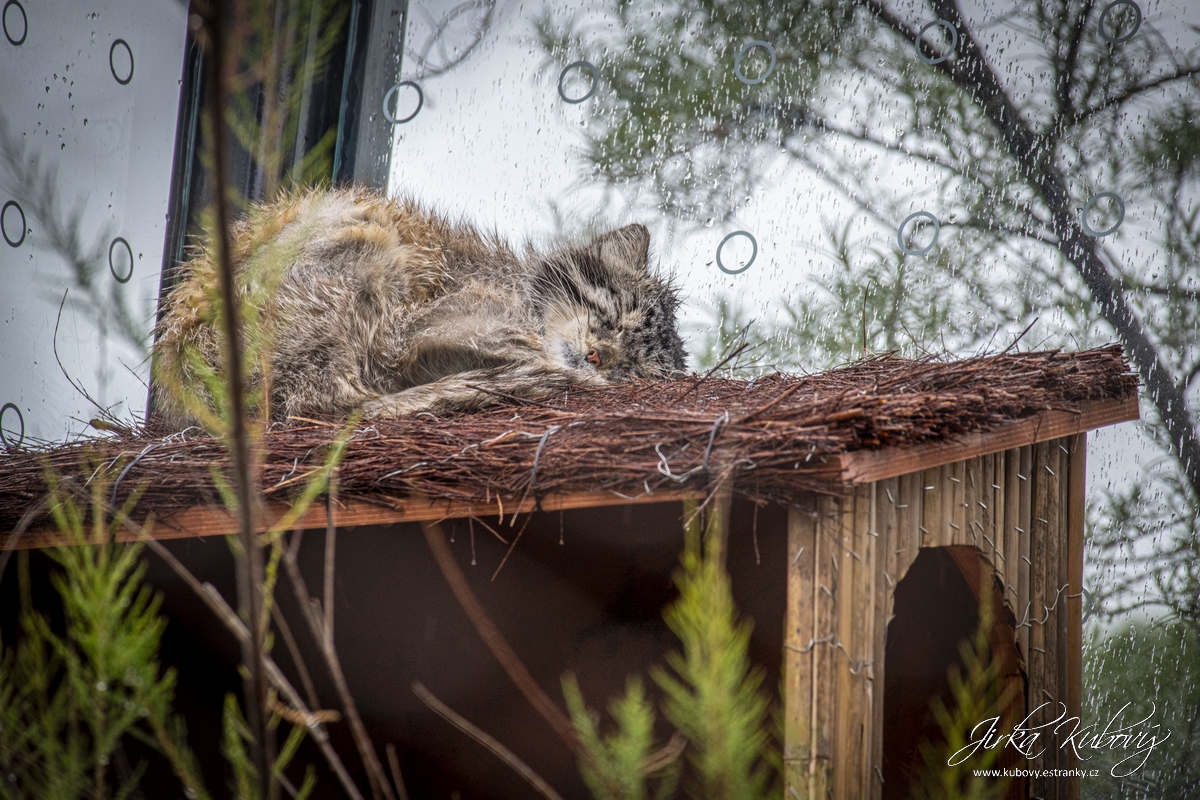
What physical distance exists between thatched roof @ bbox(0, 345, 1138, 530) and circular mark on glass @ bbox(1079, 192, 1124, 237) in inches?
21.0

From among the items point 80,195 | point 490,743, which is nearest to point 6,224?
point 80,195

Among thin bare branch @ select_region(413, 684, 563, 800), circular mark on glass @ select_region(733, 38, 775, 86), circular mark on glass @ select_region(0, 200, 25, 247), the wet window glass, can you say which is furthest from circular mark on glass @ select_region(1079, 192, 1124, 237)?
circular mark on glass @ select_region(0, 200, 25, 247)

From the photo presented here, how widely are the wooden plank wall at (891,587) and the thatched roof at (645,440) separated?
0.27 ft

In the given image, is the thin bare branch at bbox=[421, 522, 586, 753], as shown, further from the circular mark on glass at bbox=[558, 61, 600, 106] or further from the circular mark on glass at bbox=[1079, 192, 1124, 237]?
the circular mark on glass at bbox=[1079, 192, 1124, 237]

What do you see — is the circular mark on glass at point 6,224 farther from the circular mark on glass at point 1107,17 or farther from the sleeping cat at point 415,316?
the circular mark on glass at point 1107,17

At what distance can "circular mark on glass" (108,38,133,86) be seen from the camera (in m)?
2.07

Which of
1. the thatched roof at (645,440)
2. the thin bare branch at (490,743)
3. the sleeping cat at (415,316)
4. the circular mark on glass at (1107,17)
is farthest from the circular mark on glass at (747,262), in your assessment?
the thin bare branch at (490,743)

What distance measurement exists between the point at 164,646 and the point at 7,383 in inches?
34.8

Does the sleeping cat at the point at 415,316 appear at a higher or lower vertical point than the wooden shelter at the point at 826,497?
higher

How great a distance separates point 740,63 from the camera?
6.98 ft

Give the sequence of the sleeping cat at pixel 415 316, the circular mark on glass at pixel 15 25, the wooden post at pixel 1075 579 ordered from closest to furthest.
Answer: the wooden post at pixel 1075 579
the sleeping cat at pixel 415 316
the circular mark on glass at pixel 15 25

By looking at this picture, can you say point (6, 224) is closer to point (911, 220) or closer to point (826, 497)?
point (826, 497)

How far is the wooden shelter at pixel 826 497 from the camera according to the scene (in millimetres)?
923

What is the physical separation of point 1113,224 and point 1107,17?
43cm
